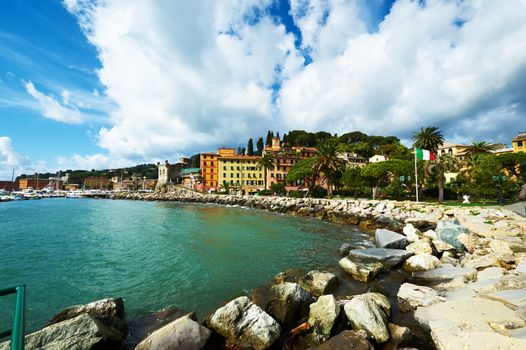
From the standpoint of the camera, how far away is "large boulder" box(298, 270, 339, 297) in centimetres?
950

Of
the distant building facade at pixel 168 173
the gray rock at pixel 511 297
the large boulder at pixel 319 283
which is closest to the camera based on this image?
the gray rock at pixel 511 297

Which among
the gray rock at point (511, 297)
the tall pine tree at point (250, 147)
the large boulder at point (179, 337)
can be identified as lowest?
the large boulder at point (179, 337)

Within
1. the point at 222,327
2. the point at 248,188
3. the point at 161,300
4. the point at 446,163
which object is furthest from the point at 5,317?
the point at 248,188

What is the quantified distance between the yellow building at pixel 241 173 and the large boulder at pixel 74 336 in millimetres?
A: 83621

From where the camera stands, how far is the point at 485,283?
8.50 meters

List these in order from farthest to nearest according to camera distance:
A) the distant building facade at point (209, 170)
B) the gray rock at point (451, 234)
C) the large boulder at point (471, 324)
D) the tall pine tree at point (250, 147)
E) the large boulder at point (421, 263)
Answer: the tall pine tree at point (250, 147), the distant building facade at point (209, 170), the gray rock at point (451, 234), the large boulder at point (421, 263), the large boulder at point (471, 324)

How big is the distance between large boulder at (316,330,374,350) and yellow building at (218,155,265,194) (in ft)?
276

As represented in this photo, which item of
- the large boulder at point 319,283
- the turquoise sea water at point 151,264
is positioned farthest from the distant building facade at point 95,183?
the large boulder at point 319,283

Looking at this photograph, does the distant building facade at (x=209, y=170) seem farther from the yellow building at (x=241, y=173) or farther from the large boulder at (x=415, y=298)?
the large boulder at (x=415, y=298)

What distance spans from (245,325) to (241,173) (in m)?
85.3

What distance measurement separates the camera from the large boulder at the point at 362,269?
35.6 ft

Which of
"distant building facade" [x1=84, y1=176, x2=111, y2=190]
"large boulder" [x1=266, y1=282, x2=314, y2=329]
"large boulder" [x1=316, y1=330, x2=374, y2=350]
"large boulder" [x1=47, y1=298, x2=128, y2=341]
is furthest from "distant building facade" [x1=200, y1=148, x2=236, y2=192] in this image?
"distant building facade" [x1=84, y1=176, x2=111, y2=190]

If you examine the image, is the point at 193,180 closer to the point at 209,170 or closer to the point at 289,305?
the point at 209,170

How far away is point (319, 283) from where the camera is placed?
31.8ft
